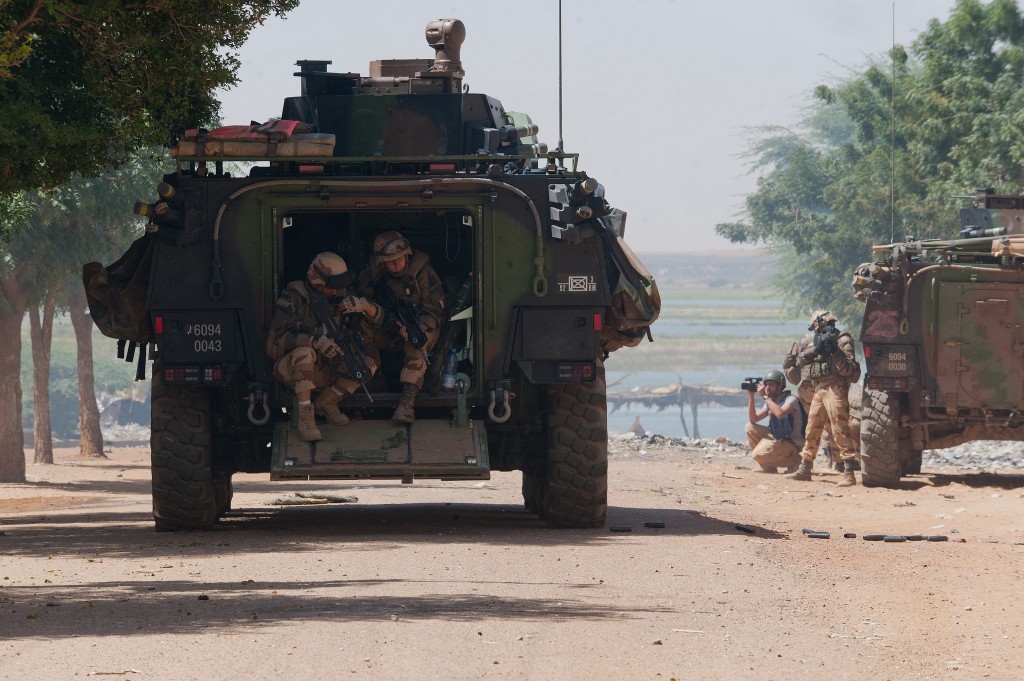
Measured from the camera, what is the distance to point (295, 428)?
1276 centimetres

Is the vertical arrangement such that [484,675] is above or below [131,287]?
below

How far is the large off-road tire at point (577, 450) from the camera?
12.9 metres

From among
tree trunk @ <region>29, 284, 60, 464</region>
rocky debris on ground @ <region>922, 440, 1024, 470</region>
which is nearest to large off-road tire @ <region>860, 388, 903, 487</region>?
rocky debris on ground @ <region>922, 440, 1024, 470</region>

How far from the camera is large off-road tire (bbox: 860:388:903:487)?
62.8ft

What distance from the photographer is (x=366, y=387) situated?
1327 cm

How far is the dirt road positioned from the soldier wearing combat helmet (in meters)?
0.93

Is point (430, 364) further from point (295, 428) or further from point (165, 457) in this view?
point (165, 457)

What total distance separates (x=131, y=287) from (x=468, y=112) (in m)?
3.26

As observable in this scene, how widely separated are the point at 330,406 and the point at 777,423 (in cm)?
1080

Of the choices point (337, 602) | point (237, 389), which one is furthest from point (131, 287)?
point (337, 602)

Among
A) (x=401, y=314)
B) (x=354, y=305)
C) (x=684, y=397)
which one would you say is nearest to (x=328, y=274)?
(x=354, y=305)

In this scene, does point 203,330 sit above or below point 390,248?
below

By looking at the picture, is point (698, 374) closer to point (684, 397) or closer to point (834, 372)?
point (684, 397)

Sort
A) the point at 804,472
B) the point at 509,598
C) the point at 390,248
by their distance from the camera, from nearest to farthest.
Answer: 1. the point at 509,598
2. the point at 390,248
3. the point at 804,472
